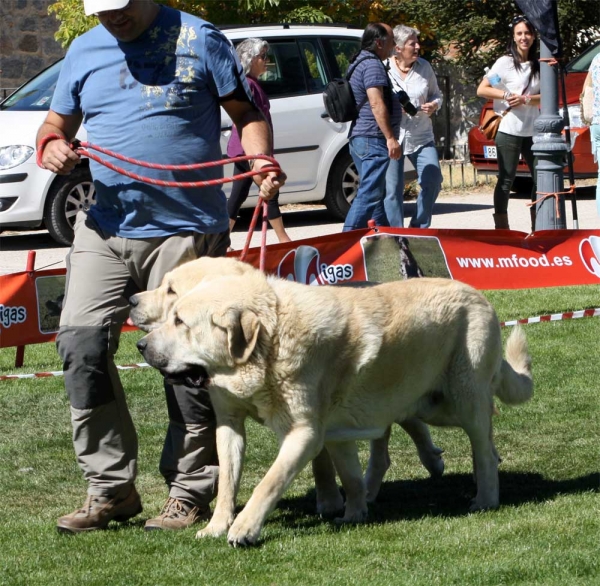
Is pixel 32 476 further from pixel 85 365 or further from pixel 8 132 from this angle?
pixel 8 132

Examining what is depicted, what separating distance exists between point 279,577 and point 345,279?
16.1 feet

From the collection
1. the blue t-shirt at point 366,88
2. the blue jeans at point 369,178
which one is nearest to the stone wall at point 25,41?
the blue t-shirt at point 366,88

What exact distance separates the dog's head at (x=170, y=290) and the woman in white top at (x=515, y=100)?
7.17m

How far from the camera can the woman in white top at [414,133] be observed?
10.7m

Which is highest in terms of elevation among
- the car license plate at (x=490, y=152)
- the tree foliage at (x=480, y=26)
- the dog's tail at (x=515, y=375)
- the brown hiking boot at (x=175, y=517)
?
the tree foliage at (x=480, y=26)

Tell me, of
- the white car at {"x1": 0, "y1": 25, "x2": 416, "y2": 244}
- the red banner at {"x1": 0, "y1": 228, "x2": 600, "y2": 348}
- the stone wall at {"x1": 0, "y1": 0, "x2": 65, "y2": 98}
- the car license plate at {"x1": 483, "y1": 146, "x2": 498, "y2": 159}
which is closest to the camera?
the red banner at {"x1": 0, "y1": 228, "x2": 600, "y2": 348}

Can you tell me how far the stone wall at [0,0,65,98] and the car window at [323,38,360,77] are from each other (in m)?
8.28

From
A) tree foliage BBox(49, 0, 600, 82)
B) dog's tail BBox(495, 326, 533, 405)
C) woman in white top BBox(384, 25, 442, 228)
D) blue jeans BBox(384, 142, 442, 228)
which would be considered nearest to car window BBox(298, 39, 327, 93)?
woman in white top BBox(384, 25, 442, 228)

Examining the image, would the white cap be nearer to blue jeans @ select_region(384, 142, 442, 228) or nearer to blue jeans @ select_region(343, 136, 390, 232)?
blue jeans @ select_region(343, 136, 390, 232)

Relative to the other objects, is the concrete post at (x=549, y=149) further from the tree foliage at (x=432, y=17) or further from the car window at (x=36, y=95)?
the tree foliage at (x=432, y=17)

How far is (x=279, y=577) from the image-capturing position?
401cm

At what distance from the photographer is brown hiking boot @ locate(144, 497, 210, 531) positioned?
15.4 ft

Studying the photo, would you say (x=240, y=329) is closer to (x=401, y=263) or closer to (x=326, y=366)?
(x=326, y=366)

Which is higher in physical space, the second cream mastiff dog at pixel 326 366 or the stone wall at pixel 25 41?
the stone wall at pixel 25 41
